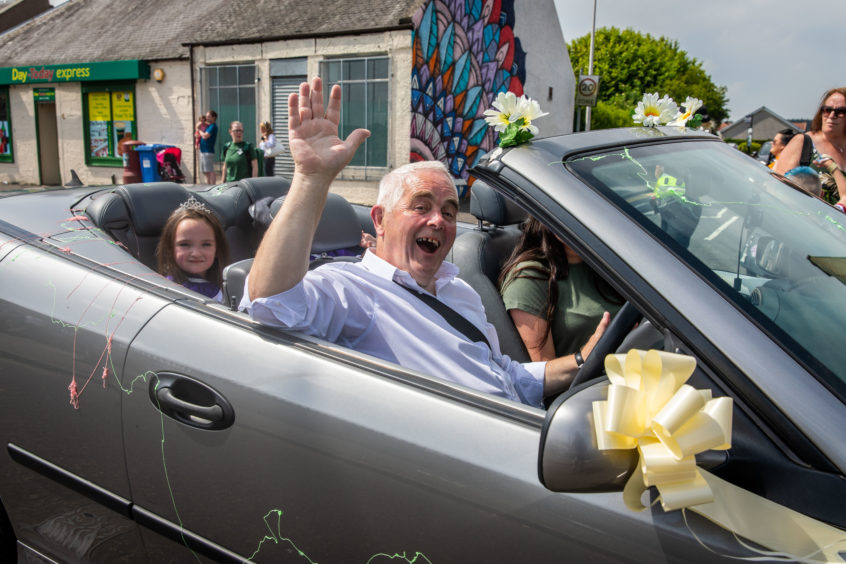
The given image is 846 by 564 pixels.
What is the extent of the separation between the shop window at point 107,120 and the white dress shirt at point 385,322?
18.0m

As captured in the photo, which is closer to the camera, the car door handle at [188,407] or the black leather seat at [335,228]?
the car door handle at [188,407]

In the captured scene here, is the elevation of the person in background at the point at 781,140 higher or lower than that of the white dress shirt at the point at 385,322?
higher

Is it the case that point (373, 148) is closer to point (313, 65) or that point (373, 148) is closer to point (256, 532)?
point (313, 65)

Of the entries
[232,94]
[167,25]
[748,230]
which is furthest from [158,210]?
[167,25]

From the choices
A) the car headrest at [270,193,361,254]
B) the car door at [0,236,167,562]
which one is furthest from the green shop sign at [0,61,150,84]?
the car door at [0,236,167,562]

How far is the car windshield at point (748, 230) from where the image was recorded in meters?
1.20

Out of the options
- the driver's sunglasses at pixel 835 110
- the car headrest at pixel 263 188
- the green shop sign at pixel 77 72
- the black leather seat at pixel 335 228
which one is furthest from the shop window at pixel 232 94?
the driver's sunglasses at pixel 835 110

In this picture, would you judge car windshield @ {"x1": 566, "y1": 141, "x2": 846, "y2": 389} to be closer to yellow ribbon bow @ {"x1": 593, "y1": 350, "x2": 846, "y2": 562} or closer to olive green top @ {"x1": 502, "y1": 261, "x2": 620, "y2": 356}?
yellow ribbon bow @ {"x1": 593, "y1": 350, "x2": 846, "y2": 562}

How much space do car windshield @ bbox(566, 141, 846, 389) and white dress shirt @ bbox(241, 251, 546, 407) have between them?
26.9 inches

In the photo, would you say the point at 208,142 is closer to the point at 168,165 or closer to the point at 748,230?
the point at 168,165

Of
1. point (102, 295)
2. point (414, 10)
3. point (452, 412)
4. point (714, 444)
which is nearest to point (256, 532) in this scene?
point (452, 412)

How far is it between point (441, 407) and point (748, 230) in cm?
81

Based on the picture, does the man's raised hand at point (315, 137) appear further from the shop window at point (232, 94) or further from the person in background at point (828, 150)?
the shop window at point (232, 94)

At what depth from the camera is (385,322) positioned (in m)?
1.87
